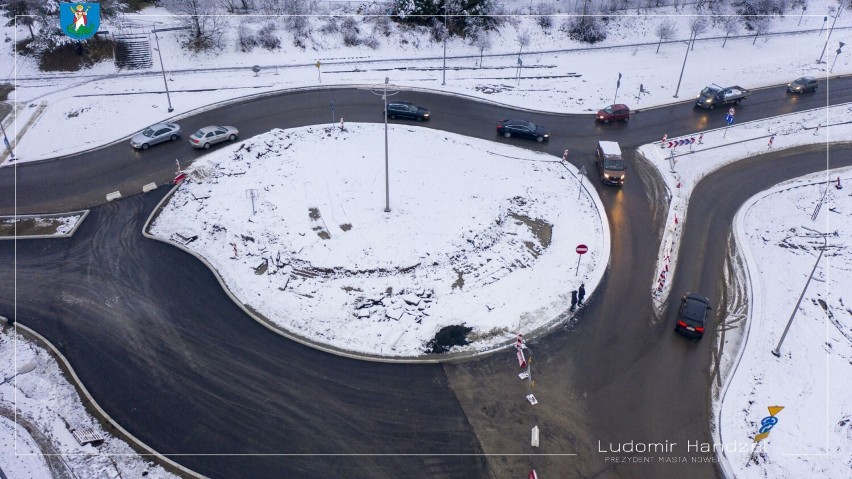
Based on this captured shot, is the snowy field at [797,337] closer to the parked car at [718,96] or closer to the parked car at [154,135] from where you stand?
the parked car at [718,96]

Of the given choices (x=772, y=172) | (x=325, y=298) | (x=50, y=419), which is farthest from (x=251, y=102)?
(x=772, y=172)

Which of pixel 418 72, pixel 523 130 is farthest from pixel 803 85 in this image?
pixel 418 72

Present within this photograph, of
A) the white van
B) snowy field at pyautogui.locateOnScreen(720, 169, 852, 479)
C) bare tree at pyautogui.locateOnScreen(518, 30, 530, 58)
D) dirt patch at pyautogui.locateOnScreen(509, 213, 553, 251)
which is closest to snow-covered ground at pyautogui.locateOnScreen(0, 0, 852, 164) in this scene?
bare tree at pyautogui.locateOnScreen(518, 30, 530, 58)

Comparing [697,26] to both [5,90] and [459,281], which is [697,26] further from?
[5,90]

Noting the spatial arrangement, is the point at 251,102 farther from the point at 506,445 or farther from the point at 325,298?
the point at 506,445

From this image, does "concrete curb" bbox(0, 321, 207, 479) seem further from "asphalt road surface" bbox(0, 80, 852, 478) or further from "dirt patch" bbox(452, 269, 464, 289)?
"dirt patch" bbox(452, 269, 464, 289)

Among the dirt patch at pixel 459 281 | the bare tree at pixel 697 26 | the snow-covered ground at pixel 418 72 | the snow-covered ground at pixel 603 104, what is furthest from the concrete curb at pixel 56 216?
the bare tree at pixel 697 26
